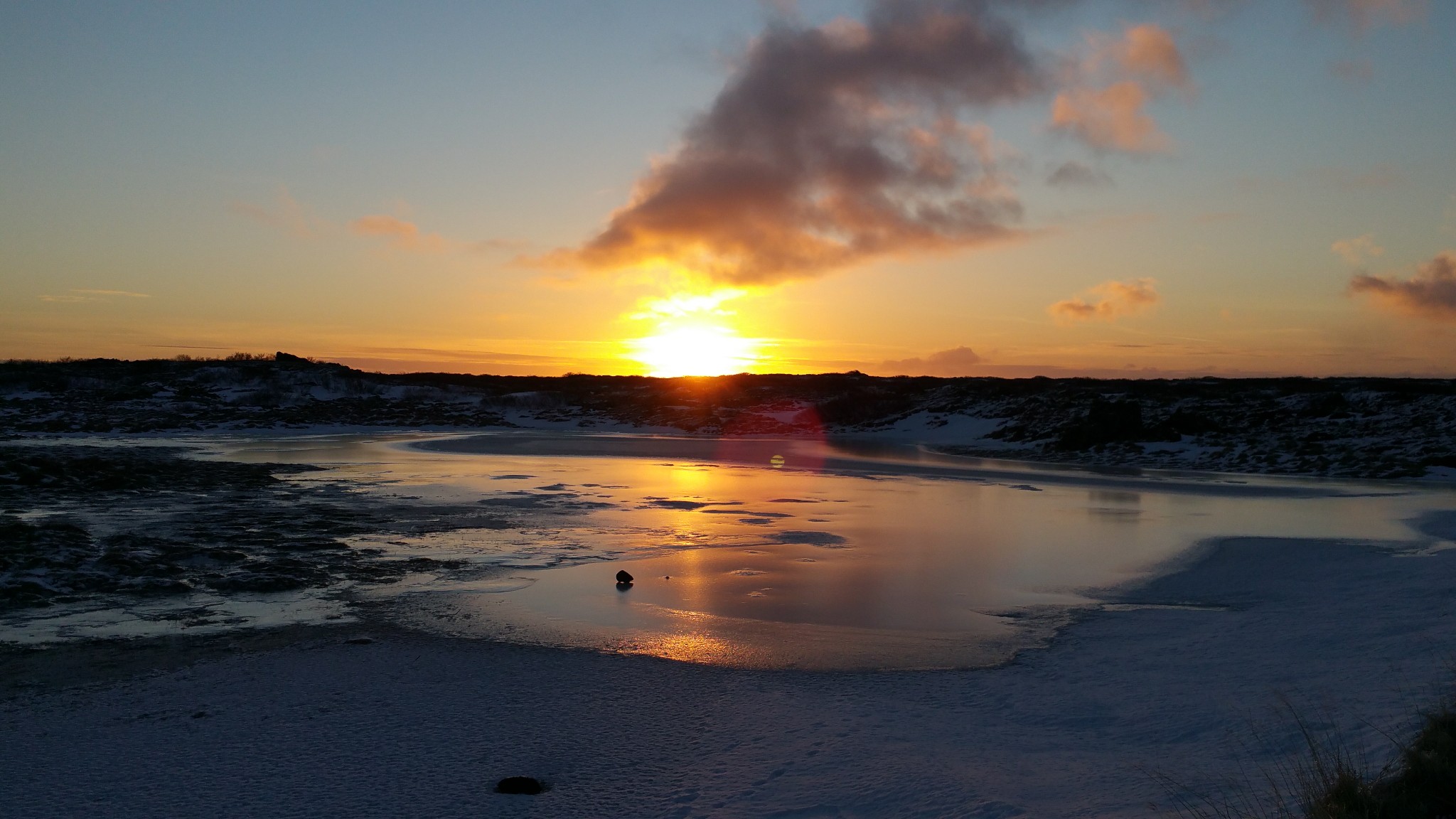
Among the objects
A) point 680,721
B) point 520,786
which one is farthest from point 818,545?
point 520,786

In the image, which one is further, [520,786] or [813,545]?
[813,545]

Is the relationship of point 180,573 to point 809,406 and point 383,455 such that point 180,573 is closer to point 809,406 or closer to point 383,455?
point 383,455

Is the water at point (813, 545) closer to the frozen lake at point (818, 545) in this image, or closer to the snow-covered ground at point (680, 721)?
the frozen lake at point (818, 545)

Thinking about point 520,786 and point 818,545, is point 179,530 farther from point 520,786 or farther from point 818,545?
point 520,786

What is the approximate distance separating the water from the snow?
27.6 inches

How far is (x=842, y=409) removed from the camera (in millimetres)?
Result: 51438

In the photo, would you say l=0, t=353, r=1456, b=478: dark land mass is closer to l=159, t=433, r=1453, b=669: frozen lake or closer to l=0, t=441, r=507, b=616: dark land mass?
l=159, t=433, r=1453, b=669: frozen lake

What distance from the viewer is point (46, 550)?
10.1 metres

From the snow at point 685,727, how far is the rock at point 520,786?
0.07 meters

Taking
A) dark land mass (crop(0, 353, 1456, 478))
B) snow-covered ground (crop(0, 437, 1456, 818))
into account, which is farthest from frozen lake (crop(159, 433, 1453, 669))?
dark land mass (crop(0, 353, 1456, 478))

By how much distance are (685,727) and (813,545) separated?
702 centimetres

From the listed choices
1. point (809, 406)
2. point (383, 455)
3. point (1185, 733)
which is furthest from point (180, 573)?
point (809, 406)

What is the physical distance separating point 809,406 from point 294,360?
3453 cm

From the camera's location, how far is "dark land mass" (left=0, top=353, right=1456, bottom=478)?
29.2 meters
